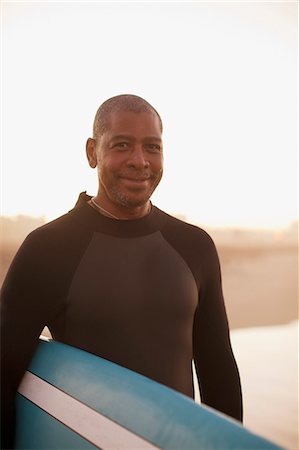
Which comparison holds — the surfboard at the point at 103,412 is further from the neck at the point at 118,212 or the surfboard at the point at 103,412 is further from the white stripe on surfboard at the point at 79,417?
the neck at the point at 118,212

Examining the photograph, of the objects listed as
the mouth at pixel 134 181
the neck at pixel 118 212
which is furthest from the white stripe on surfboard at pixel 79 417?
the mouth at pixel 134 181

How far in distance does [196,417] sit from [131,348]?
0.51 metres

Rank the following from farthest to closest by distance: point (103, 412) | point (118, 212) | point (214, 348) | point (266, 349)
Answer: point (266, 349)
point (214, 348)
point (118, 212)
point (103, 412)

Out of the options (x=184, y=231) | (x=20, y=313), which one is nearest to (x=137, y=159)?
(x=184, y=231)

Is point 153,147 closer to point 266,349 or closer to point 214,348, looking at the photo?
point 214,348

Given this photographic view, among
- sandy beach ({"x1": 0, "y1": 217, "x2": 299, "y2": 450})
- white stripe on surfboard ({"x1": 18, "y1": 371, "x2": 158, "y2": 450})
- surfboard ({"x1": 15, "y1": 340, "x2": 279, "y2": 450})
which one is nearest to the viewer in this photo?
surfboard ({"x1": 15, "y1": 340, "x2": 279, "y2": 450})

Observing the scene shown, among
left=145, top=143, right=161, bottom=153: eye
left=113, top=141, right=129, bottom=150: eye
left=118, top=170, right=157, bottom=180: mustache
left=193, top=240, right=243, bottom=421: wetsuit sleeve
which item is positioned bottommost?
left=193, top=240, right=243, bottom=421: wetsuit sleeve

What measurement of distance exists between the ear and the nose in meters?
0.21

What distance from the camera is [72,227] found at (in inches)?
76.7

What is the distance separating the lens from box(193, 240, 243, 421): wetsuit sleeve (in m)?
2.10

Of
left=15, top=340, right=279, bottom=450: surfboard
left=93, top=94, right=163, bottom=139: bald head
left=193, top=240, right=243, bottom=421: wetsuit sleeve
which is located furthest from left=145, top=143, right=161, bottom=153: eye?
left=15, top=340, right=279, bottom=450: surfboard

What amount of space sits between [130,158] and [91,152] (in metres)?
0.24

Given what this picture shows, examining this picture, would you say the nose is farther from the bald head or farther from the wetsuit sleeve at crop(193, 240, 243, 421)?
the wetsuit sleeve at crop(193, 240, 243, 421)

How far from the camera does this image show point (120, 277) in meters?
1.88
